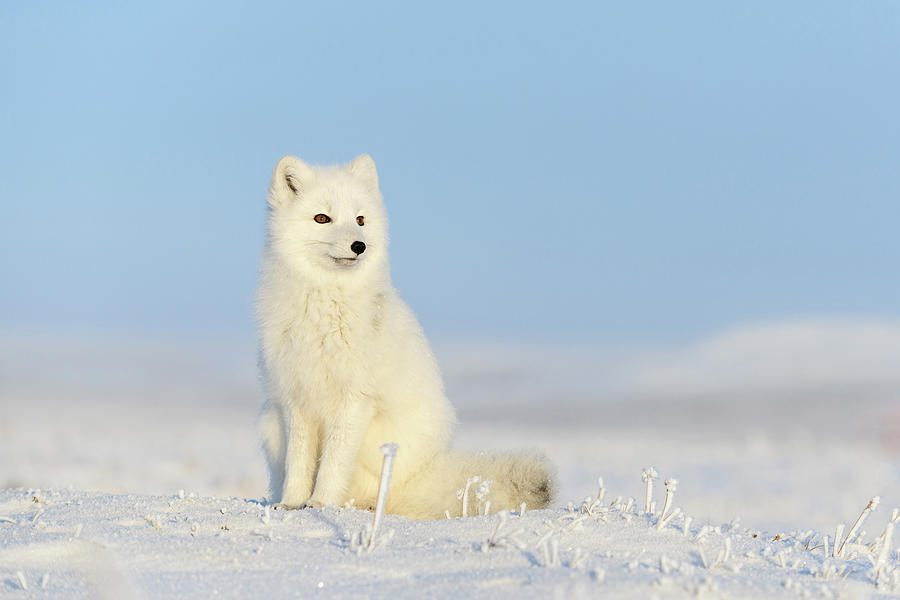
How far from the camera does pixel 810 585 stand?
3.09 metres

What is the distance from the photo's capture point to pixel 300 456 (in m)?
5.23

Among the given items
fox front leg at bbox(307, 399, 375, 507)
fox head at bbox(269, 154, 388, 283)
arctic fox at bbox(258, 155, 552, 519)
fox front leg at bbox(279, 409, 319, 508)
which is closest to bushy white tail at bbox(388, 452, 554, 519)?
arctic fox at bbox(258, 155, 552, 519)

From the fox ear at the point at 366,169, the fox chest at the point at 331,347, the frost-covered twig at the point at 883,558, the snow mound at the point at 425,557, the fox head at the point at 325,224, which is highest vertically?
the fox ear at the point at 366,169

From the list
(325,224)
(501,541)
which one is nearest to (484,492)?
(501,541)

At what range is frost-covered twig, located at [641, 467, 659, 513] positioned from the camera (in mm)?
3982

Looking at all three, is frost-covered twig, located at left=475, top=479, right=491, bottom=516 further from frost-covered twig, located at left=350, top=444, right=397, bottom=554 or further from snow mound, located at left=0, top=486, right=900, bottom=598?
frost-covered twig, located at left=350, top=444, right=397, bottom=554

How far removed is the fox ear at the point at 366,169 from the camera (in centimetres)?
586

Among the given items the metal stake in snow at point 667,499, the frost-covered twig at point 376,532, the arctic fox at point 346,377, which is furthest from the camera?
the arctic fox at point 346,377

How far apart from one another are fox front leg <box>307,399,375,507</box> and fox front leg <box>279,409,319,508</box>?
0.10 m

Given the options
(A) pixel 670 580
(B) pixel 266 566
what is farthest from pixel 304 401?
(A) pixel 670 580

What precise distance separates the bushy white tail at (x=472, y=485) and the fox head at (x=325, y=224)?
128cm

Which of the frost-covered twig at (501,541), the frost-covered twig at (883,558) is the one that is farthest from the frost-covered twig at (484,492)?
the frost-covered twig at (883,558)

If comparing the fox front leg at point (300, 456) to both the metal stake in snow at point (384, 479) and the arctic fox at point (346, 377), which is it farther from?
the metal stake in snow at point (384, 479)

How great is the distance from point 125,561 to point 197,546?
0.28 m
